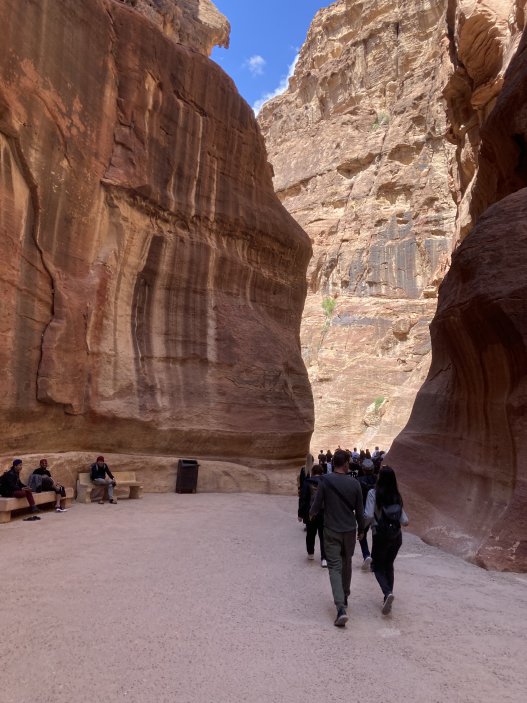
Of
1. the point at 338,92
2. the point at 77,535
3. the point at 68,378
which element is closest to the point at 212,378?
the point at 68,378

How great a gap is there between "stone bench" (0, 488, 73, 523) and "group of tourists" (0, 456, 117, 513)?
65 mm

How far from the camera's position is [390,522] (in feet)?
15.5

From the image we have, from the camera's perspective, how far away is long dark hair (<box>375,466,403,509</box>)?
486 centimetres

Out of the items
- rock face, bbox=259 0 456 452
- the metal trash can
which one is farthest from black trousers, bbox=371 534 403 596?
rock face, bbox=259 0 456 452

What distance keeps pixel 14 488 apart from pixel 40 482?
0.80 metres

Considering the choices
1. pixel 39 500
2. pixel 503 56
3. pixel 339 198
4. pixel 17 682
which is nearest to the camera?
pixel 17 682

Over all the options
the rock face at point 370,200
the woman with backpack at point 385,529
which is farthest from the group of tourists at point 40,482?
the rock face at point 370,200

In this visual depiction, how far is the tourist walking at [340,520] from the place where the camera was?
4.40 metres

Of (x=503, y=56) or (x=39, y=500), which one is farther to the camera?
(x=503, y=56)

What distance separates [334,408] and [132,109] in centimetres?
2796

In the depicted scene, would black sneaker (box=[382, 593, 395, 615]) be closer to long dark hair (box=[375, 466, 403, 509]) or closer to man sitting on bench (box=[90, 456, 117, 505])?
long dark hair (box=[375, 466, 403, 509])

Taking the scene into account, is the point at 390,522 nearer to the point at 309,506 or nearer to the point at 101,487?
the point at 309,506

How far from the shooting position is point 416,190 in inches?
1721

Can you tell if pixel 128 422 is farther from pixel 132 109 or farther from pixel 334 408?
pixel 334 408
